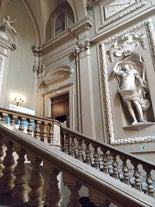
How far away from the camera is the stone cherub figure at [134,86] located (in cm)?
488

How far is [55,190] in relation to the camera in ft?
3.80

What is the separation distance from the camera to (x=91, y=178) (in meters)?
0.98

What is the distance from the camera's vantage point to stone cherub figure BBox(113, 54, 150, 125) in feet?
16.0

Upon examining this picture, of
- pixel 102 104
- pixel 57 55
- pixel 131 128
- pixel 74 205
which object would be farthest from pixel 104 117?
pixel 74 205

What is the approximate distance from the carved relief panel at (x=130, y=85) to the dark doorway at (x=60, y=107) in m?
1.68

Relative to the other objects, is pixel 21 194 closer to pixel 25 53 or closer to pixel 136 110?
pixel 136 110

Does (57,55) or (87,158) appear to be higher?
(57,55)

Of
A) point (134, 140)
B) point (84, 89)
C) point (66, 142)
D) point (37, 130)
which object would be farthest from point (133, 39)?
point (37, 130)

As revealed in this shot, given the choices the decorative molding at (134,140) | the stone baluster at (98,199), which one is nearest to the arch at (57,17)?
the decorative molding at (134,140)

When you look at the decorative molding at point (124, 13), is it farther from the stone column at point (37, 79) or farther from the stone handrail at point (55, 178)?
the stone handrail at point (55, 178)

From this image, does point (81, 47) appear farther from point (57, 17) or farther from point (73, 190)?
point (73, 190)

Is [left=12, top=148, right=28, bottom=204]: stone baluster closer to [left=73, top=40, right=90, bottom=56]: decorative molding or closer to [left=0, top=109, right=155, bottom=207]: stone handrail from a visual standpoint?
[left=0, top=109, right=155, bottom=207]: stone handrail

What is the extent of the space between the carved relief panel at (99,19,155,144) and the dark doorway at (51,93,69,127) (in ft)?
5.51

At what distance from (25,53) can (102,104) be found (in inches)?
156
